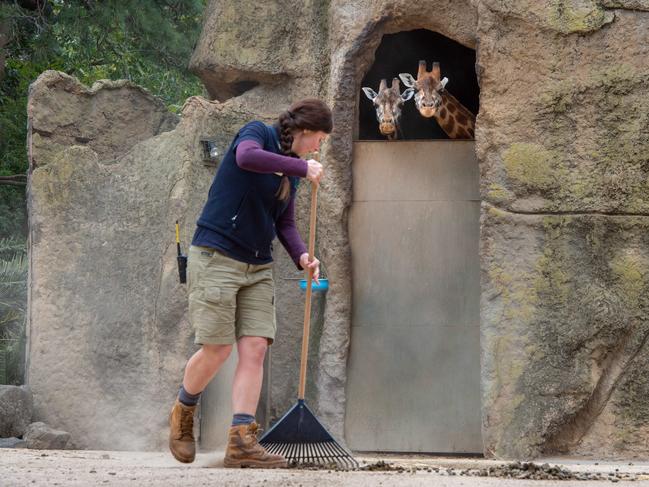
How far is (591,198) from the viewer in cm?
777

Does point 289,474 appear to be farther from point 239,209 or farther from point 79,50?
point 79,50

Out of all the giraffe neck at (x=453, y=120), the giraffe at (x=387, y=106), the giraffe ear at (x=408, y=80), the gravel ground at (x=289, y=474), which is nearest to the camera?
the gravel ground at (x=289, y=474)

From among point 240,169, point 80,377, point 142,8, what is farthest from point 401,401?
point 142,8

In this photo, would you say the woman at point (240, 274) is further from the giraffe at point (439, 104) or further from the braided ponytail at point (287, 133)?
the giraffe at point (439, 104)

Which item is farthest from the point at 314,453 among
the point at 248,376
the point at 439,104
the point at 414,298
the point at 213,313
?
the point at 439,104

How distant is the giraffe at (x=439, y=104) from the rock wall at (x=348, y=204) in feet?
2.16

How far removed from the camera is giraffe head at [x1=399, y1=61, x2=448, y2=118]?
9281 millimetres

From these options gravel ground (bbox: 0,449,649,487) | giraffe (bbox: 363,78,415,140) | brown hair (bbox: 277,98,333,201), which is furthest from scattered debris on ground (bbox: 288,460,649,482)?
giraffe (bbox: 363,78,415,140)

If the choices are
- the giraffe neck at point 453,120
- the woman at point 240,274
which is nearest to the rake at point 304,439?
the woman at point 240,274

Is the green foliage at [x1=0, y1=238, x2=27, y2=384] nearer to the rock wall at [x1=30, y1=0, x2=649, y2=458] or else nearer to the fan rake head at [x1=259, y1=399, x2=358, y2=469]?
the rock wall at [x1=30, y1=0, x2=649, y2=458]

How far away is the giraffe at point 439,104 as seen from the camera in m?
9.32

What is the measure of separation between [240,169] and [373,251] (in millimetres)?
3413

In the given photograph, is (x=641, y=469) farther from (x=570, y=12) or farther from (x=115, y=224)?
(x=115, y=224)

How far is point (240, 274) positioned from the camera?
229 inches
